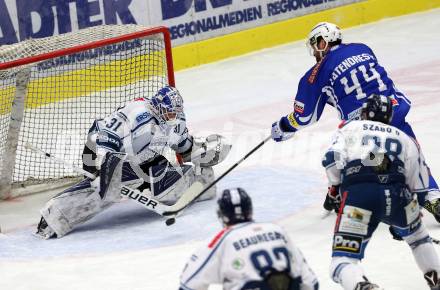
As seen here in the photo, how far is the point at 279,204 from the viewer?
7.02 metres

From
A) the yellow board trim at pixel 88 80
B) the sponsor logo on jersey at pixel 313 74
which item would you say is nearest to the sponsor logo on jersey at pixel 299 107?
the sponsor logo on jersey at pixel 313 74

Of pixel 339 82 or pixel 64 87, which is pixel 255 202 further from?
pixel 64 87

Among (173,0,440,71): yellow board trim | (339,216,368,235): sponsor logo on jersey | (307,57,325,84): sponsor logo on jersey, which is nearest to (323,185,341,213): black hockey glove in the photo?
(307,57,325,84): sponsor logo on jersey

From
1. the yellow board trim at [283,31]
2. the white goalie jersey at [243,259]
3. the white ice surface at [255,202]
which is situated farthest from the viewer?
the yellow board trim at [283,31]

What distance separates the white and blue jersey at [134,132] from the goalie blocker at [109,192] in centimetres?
6

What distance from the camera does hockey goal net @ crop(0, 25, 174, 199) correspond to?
7.45 metres

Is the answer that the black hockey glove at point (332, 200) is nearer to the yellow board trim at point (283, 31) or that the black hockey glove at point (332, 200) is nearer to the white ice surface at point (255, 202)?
the white ice surface at point (255, 202)

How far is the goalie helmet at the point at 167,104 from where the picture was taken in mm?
6672

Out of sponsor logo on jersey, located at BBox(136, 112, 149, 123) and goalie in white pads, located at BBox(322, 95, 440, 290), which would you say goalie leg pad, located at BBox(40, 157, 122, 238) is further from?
goalie in white pads, located at BBox(322, 95, 440, 290)

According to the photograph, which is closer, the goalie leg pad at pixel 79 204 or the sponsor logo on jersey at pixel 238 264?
the sponsor logo on jersey at pixel 238 264

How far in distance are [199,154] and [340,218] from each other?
7.49 ft

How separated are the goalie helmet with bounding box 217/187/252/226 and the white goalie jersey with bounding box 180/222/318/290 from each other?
25mm

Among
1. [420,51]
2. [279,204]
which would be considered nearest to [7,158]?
[279,204]

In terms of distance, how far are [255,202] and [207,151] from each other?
0.46 m
